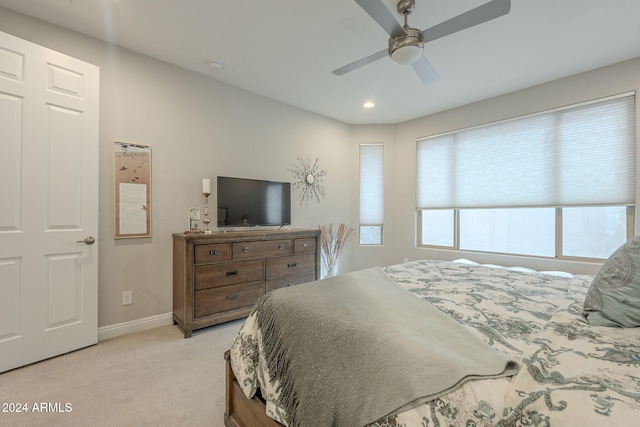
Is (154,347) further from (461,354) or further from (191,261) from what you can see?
(461,354)

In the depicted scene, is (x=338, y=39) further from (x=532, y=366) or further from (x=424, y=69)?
(x=532, y=366)

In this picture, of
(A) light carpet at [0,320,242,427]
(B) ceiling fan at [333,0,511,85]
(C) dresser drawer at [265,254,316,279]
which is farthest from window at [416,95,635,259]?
(A) light carpet at [0,320,242,427]

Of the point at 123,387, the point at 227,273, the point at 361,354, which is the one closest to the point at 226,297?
the point at 227,273

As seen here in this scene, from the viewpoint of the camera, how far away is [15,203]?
1.99 meters

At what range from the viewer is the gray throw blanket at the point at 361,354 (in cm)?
73

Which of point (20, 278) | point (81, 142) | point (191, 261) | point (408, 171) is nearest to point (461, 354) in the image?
point (191, 261)

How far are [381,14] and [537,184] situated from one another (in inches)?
115

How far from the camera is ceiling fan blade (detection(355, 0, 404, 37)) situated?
1.50 meters

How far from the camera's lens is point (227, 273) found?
2723mm

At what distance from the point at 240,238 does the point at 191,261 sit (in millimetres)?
511

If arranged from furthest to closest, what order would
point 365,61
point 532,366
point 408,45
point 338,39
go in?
point 338,39 → point 365,61 → point 408,45 → point 532,366

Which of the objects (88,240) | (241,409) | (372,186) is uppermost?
(372,186)

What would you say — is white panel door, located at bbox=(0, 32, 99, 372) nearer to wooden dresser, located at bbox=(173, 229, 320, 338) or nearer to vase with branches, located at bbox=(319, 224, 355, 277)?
wooden dresser, located at bbox=(173, 229, 320, 338)

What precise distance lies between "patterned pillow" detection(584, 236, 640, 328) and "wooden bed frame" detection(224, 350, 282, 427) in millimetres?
1369
